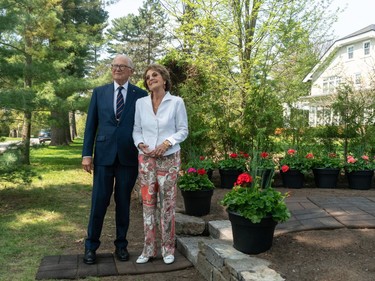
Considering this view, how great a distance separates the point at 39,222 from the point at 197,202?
2031 millimetres

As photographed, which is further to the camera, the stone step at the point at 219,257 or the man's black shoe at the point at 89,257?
the man's black shoe at the point at 89,257

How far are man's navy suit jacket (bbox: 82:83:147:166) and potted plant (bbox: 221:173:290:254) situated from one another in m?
0.95

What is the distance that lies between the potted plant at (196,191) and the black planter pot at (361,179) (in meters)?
2.43

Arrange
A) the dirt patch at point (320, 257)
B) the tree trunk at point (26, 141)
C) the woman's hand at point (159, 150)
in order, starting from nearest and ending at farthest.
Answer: the dirt patch at point (320, 257)
the woman's hand at point (159, 150)
the tree trunk at point (26, 141)

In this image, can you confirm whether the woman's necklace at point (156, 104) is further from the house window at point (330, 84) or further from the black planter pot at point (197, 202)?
the house window at point (330, 84)

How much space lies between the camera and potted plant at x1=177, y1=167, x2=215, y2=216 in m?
3.66

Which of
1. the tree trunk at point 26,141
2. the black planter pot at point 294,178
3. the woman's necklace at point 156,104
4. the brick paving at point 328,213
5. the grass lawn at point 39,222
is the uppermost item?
the woman's necklace at point 156,104

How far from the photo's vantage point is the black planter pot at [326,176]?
503cm

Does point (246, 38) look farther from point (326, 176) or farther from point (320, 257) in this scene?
point (320, 257)

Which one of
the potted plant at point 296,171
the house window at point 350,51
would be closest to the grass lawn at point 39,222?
the potted plant at point 296,171

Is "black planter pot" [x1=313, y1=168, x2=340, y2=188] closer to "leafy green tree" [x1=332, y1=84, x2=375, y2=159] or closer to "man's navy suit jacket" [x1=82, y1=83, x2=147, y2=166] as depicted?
"leafy green tree" [x1=332, y1=84, x2=375, y2=159]

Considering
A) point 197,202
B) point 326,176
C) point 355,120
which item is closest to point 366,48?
point 355,120

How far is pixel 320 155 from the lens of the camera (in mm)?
5621

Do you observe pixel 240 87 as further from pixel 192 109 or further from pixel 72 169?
pixel 72 169
